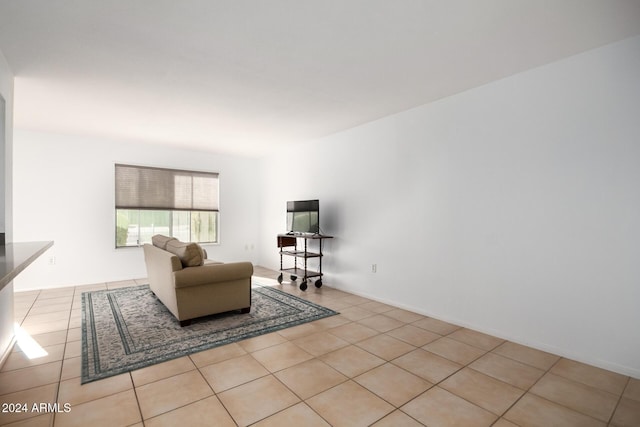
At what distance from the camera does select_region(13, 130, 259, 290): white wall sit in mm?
4945

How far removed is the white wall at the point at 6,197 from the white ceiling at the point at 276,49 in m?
0.18

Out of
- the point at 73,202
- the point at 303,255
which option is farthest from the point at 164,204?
the point at 303,255

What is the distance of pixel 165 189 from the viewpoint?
6145 mm

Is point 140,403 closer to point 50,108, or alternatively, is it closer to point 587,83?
point 50,108

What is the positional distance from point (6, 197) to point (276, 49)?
2.70m

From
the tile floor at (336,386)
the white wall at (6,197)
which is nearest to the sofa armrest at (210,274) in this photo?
the tile floor at (336,386)

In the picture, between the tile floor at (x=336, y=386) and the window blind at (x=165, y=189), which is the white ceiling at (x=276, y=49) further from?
the tile floor at (x=336, y=386)

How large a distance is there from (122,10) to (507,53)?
2.91 metres

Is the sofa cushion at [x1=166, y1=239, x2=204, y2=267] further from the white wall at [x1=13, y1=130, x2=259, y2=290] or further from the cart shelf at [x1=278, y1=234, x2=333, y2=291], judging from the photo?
the white wall at [x1=13, y1=130, x2=259, y2=290]

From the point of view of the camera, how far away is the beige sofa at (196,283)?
336 centimetres

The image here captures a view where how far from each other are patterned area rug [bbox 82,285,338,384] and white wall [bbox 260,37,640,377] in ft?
4.62

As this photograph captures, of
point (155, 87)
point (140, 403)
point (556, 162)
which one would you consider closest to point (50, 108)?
point (155, 87)

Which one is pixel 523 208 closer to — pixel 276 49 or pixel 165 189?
pixel 276 49

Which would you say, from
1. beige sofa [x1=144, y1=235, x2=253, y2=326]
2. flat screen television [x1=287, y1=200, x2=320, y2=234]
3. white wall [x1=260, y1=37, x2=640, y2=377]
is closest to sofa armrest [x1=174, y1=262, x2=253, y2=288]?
beige sofa [x1=144, y1=235, x2=253, y2=326]
